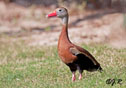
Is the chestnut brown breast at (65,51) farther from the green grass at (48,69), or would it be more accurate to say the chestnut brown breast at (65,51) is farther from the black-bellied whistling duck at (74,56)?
the green grass at (48,69)

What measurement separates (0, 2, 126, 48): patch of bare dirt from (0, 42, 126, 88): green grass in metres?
1.82

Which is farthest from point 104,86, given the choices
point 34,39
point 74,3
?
point 74,3

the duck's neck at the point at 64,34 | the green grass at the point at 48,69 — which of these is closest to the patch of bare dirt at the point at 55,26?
the green grass at the point at 48,69

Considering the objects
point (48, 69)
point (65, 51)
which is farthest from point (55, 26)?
point (65, 51)

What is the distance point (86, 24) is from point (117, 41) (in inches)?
89.6

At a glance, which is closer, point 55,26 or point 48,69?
point 48,69

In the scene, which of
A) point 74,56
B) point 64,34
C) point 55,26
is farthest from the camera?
point 55,26

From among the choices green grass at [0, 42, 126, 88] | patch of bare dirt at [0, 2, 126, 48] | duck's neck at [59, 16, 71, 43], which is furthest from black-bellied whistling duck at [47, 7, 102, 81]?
patch of bare dirt at [0, 2, 126, 48]

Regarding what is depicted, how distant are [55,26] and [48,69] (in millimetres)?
6781

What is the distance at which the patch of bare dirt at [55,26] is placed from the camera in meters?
13.4

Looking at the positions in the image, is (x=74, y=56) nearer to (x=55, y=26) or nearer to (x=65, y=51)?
(x=65, y=51)

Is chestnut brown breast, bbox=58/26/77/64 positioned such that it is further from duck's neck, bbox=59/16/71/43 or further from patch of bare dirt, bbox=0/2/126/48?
patch of bare dirt, bbox=0/2/126/48

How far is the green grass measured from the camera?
7.63 m

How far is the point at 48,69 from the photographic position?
904 centimetres
